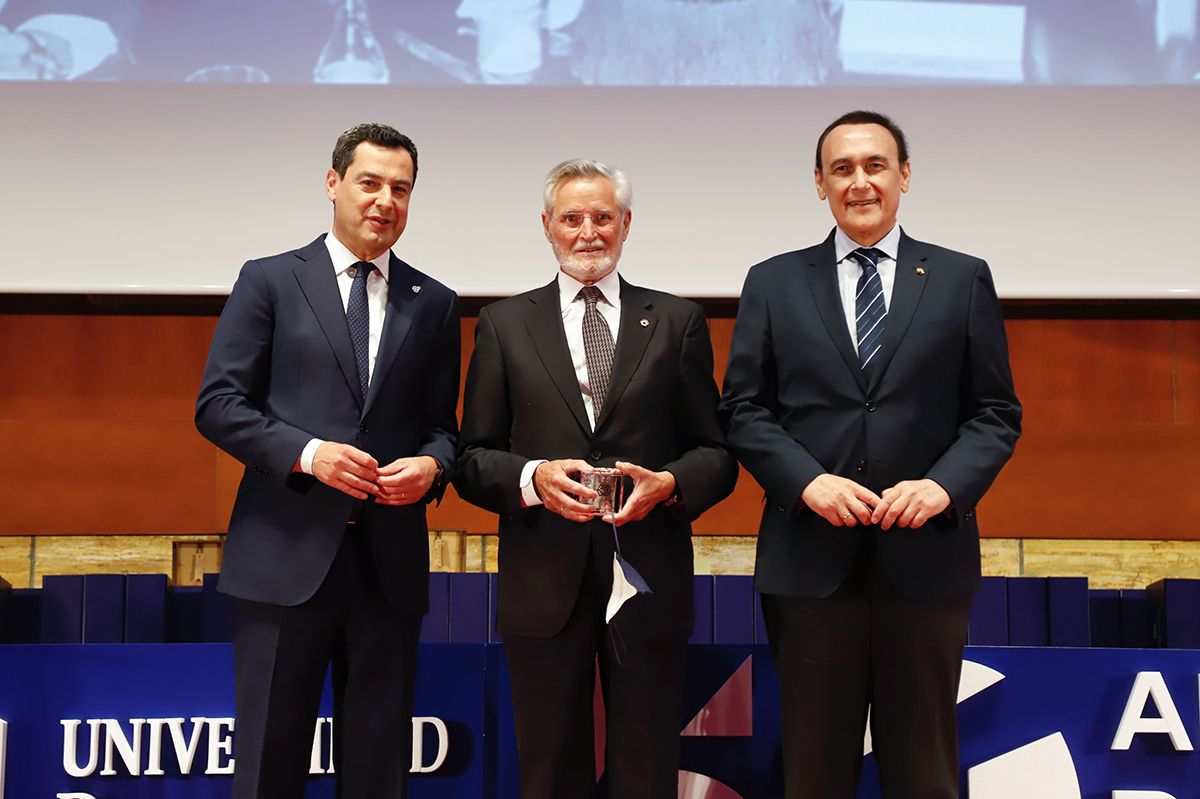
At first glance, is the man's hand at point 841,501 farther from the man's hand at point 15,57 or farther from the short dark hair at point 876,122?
the man's hand at point 15,57

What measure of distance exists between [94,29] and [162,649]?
217 cm

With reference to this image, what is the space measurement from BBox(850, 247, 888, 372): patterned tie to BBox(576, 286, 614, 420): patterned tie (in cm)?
46

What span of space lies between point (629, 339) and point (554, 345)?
0.14 meters

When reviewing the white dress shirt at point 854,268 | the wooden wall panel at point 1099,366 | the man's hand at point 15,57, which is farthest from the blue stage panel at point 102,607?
the wooden wall panel at point 1099,366

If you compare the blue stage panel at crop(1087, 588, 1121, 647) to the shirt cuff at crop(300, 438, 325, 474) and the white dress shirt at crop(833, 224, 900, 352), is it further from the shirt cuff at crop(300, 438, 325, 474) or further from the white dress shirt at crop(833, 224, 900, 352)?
the shirt cuff at crop(300, 438, 325, 474)

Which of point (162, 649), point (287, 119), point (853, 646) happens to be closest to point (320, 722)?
point (162, 649)

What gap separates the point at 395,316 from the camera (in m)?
2.32

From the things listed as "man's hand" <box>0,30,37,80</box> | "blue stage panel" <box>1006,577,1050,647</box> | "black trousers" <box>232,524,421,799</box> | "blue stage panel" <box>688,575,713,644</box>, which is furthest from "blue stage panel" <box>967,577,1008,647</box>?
"man's hand" <box>0,30,37,80</box>

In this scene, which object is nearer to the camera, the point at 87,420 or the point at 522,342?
the point at 522,342

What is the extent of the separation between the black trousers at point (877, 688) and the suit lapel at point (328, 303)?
0.92 metres

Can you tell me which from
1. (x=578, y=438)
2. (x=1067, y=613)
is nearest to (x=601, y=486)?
(x=578, y=438)

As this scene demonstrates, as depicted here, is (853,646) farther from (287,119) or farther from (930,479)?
(287,119)

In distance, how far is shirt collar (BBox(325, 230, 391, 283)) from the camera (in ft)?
7.73

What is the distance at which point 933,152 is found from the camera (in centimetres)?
391
